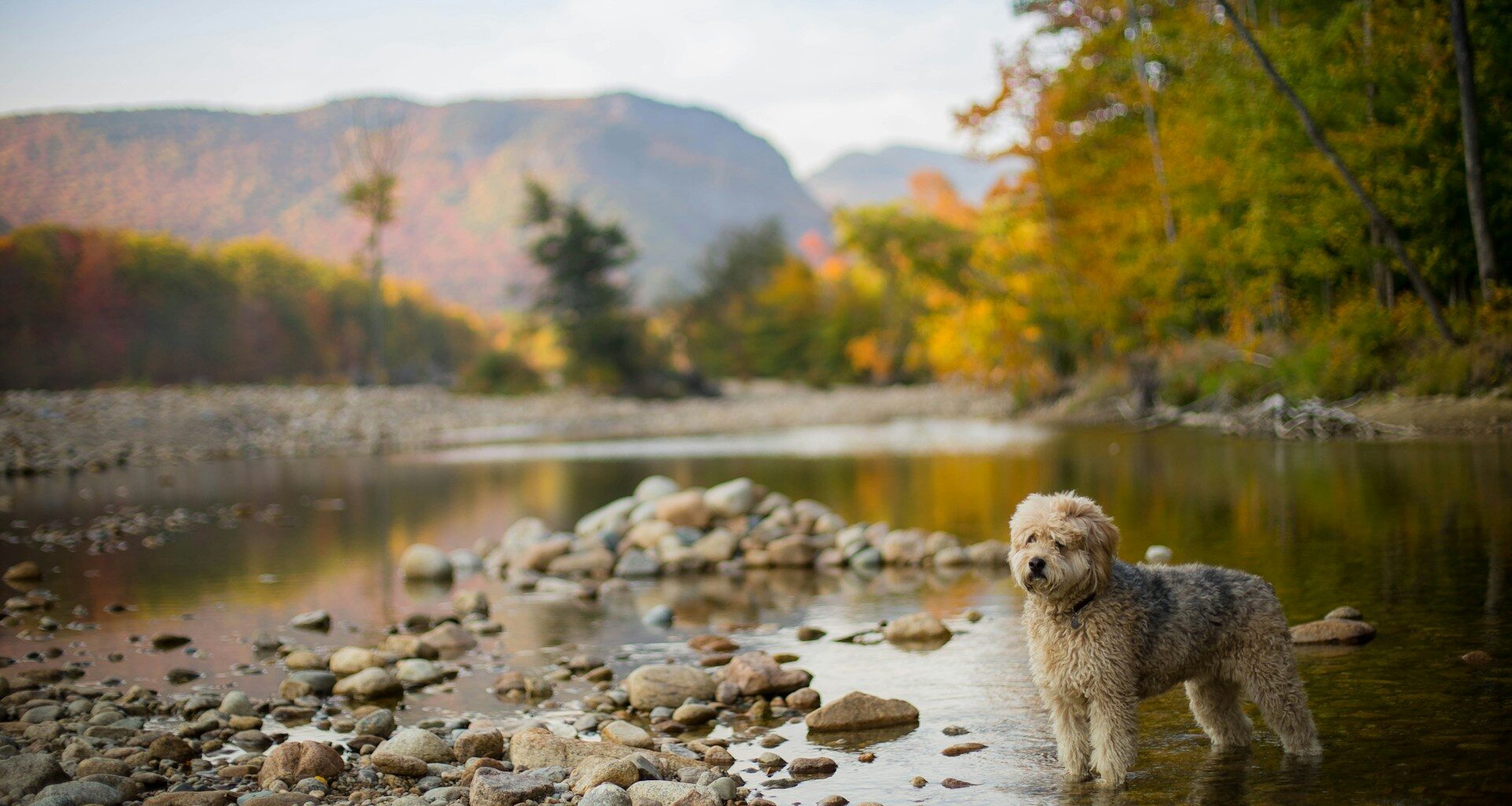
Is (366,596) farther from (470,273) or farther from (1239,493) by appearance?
(470,273)

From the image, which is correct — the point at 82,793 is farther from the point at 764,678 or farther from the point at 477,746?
the point at 764,678

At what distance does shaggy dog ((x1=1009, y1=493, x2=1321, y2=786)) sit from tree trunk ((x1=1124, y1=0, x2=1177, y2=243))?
26.4 m

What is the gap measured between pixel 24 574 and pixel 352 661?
7.06 metres

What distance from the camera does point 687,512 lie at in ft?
50.2

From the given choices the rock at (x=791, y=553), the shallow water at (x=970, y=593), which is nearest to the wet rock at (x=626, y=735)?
the shallow water at (x=970, y=593)

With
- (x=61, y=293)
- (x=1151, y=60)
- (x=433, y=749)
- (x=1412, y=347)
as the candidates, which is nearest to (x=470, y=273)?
(x=61, y=293)

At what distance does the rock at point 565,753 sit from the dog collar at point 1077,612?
2.20m

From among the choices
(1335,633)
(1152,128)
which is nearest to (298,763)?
(1335,633)

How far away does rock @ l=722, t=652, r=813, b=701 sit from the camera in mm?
7867

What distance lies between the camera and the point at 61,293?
152ft

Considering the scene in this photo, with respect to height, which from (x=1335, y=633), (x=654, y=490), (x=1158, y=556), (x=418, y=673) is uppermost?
(x=654, y=490)

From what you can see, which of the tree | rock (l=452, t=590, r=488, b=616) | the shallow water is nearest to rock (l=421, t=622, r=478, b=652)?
the shallow water

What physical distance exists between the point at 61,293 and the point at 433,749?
48.4 metres

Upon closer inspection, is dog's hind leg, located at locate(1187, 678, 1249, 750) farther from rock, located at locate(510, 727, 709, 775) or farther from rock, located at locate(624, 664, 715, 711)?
rock, located at locate(624, 664, 715, 711)
